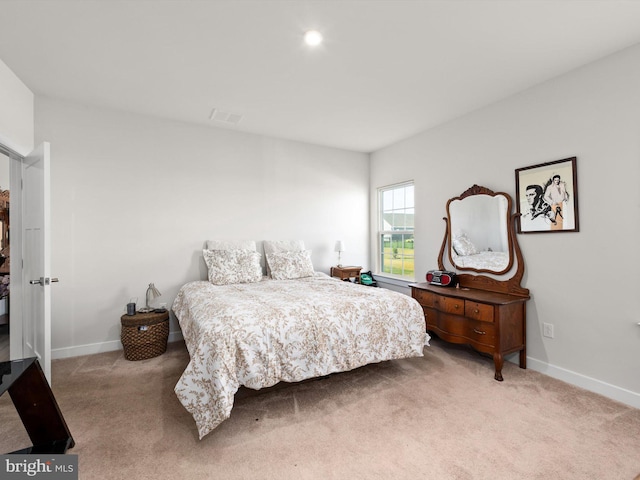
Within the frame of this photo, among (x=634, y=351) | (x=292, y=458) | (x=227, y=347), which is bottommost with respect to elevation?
(x=292, y=458)

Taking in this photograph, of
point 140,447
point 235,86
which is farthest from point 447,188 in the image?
point 140,447

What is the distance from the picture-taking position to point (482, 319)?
272 cm

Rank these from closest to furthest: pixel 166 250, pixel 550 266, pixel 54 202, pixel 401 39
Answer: pixel 401 39, pixel 550 266, pixel 54 202, pixel 166 250

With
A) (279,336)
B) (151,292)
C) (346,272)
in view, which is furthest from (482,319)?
(151,292)

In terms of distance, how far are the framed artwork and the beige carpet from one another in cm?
131

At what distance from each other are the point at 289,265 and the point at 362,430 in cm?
222

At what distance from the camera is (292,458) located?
170cm

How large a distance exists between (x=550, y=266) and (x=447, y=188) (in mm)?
1376

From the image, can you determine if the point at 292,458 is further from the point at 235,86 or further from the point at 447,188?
the point at 447,188

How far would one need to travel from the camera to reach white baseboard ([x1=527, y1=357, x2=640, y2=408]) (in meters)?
2.24
